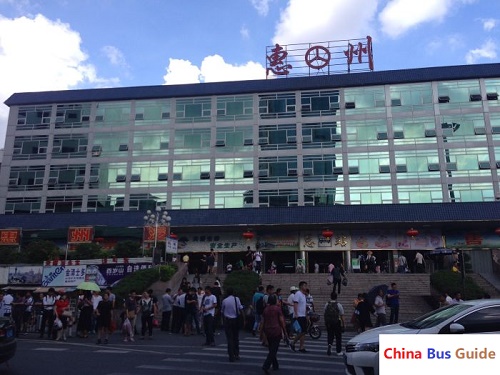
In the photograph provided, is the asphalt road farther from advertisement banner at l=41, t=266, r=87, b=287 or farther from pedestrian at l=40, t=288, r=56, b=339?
advertisement banner at l=41, t=266, r=87, b=287

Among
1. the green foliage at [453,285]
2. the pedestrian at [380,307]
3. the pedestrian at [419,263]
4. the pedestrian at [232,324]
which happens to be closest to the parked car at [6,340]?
the pedestrian at [232,324]

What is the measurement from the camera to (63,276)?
23062mm

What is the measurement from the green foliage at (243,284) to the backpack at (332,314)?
8795 mm

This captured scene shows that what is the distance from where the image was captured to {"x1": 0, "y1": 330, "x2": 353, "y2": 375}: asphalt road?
9430mm

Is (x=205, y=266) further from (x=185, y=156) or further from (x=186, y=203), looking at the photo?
(x=185, y=156)

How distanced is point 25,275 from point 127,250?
5.63 m

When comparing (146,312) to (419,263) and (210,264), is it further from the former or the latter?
(419,263)

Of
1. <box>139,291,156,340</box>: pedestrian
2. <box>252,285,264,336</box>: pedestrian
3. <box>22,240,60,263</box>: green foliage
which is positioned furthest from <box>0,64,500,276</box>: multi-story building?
<box>139,291,156,340</box>: pedestrian

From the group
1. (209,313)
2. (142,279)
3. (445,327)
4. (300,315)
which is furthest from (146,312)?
(445,327)

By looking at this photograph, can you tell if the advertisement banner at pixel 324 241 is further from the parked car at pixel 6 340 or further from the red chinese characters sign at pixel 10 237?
the parked car at pixel 6 340

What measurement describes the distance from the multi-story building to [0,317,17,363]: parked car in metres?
24.2

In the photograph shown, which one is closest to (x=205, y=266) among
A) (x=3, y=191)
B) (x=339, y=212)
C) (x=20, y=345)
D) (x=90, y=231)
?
(x=90, y=231)

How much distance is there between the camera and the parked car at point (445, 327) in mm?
6848

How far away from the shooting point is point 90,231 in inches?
1168
